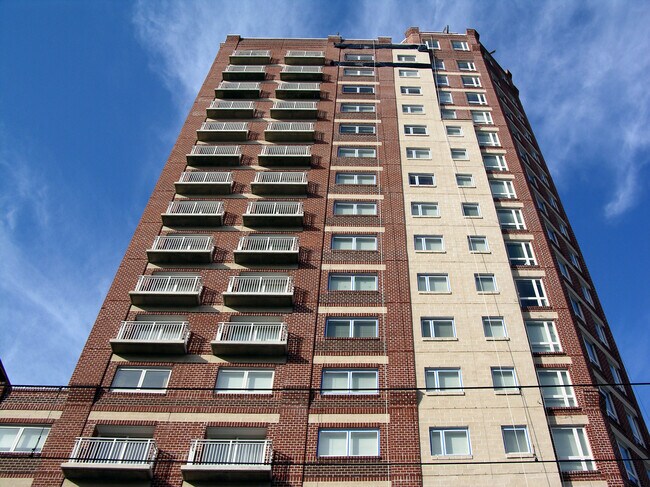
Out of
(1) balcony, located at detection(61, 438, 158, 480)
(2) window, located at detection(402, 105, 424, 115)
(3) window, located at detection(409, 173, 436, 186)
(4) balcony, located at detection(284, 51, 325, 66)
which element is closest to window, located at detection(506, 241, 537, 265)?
(3) window, located at detection(409, 173, 436, 186)

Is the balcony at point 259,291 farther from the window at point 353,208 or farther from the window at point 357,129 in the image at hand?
the window at point 357,129

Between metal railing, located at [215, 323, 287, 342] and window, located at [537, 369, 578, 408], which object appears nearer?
window, located at [537, 369, 578, 408]

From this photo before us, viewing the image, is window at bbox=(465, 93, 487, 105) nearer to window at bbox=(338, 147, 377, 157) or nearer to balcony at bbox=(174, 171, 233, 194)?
window at bbox=(338, 147, 377, 157)

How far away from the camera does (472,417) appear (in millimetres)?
23391

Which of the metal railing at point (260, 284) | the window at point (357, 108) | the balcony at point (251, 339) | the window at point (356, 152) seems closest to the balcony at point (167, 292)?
the metal railing at point (260, 284)

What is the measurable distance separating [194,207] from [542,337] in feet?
63.9

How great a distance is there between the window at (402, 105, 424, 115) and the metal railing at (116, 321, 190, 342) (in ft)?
77.5

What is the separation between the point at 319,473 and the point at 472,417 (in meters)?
6.45

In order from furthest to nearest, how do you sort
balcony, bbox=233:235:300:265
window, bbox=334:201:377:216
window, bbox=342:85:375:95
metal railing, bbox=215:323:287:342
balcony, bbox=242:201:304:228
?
window, bbox=342:85:375:95, window, bbox=334:201:377:216, balcony, bbox=242:201:304:228, balcony, bbox=233:235:300:265, metal railing, bbox=215:323:287:342

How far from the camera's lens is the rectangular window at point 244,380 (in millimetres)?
24641

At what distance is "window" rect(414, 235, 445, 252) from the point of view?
1222 inches

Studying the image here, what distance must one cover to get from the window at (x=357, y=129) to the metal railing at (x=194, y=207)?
1170cm

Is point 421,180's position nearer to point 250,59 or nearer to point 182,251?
point 182,251

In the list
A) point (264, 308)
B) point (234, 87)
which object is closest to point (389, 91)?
point (234, 87)
